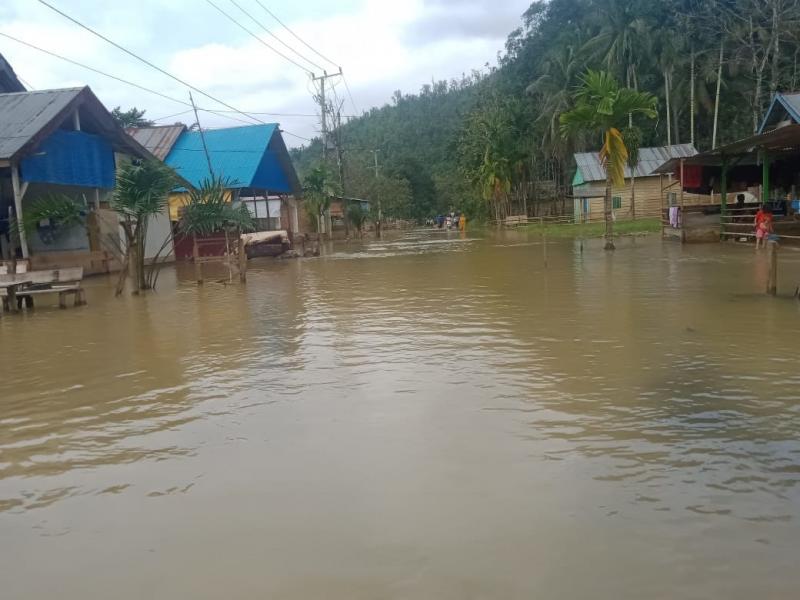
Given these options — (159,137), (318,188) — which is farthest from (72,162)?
(318,188)

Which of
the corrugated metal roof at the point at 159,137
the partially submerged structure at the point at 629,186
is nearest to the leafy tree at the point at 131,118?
the corrugated metal roof at the point at 159,137

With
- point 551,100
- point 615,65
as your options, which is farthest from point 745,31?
point 551,100

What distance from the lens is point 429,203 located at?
8994 centimetres

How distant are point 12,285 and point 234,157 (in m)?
21.7

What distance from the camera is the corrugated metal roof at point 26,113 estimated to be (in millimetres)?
18953

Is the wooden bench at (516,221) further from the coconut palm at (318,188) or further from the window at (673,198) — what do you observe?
the coconut palm at (318,188)

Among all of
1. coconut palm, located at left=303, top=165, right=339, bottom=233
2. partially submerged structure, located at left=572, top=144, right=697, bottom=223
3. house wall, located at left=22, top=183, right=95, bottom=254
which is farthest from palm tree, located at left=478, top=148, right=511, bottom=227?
house wall, located at left=22, top=183, right=95, bottom=254

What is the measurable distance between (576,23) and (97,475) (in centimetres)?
6104

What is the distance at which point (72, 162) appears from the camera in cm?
2166

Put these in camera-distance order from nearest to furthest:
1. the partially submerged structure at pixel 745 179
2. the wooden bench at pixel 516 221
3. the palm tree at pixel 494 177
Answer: the partially submerged structure at pixel 745 179, the palm tree at pixel 494 177, the wooden bench at pixel 516 221

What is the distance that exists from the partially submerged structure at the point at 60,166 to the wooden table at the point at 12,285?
17.1ft

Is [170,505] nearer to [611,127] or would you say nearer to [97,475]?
[97,475]

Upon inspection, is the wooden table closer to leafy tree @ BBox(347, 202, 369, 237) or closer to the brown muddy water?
the brown muddy water

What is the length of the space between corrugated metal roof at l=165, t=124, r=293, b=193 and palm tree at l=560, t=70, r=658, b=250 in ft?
50.9
